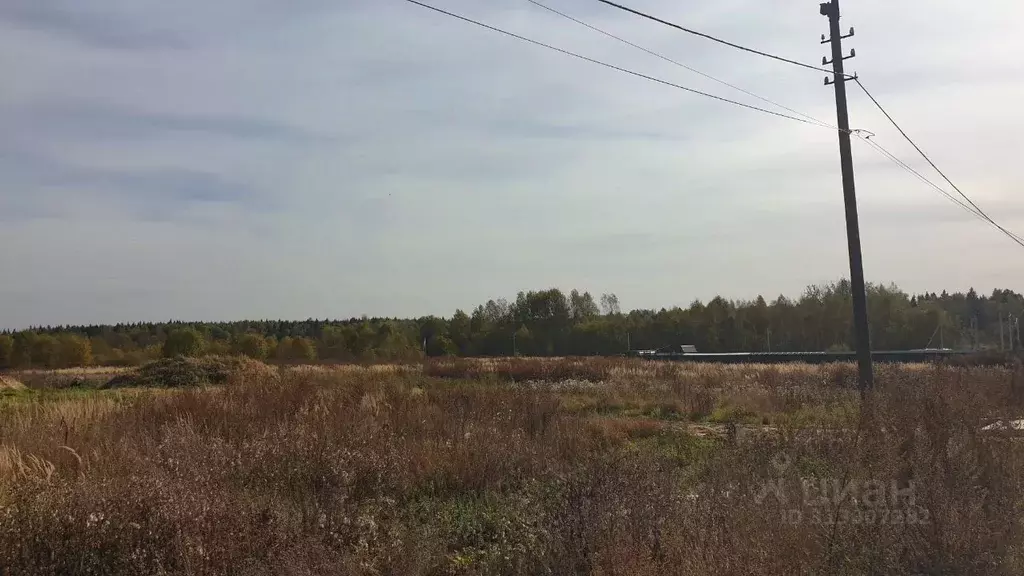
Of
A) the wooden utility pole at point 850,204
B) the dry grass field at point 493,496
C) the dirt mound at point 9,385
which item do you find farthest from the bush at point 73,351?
the wooden utility pole at point 850,204

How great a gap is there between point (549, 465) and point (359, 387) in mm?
7296

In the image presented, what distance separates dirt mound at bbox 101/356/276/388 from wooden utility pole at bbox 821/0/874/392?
61.5ft

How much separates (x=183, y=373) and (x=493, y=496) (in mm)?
23733

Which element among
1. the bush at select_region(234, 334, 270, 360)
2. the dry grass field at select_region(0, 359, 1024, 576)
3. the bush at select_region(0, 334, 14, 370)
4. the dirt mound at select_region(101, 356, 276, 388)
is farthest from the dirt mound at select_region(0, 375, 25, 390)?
the bush at select_region(0, 334, 14, 370)

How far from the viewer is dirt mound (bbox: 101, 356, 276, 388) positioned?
90.2 ft

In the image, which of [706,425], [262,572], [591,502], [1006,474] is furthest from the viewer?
[706,425]

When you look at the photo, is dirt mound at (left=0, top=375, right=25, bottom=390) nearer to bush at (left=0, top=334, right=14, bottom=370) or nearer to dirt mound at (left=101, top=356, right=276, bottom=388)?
dirt mound at (left=101, top=356, right=276, bottom=388)

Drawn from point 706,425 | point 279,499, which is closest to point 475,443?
point 279,499

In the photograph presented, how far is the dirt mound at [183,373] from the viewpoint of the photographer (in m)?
27.5

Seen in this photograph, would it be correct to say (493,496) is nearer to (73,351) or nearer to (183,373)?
(183,373)

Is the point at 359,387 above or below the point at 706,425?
above

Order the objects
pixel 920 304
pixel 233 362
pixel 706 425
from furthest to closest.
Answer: pixel 920 304 < pixel 233 362 < pixel 706 425

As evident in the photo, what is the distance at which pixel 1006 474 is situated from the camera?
694 cm

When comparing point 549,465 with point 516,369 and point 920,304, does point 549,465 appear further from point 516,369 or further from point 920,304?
point 920,304
